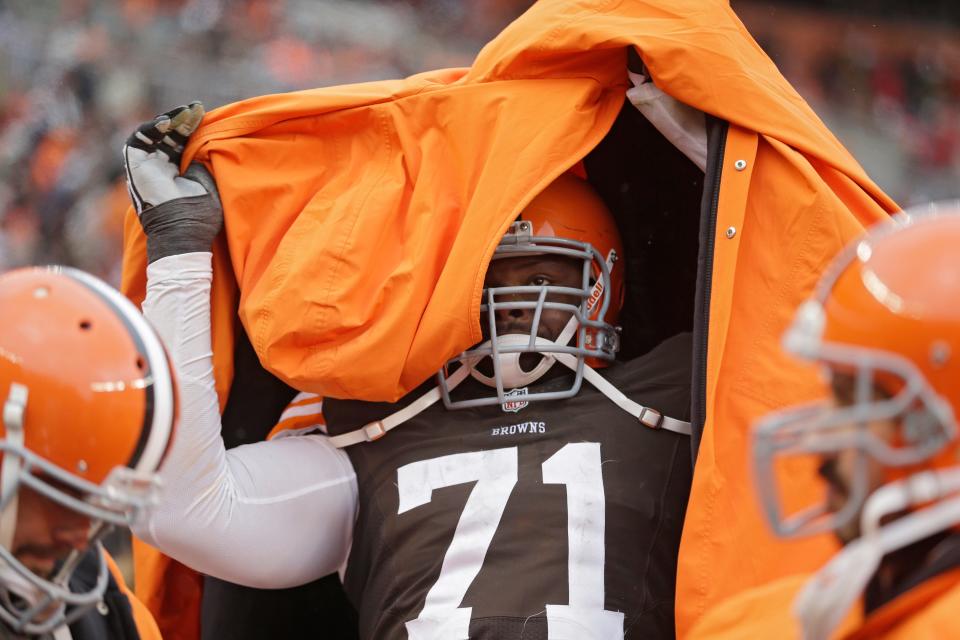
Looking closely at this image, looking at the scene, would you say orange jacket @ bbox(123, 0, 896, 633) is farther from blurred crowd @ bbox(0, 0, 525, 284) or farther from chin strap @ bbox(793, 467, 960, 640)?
blurred crowd @ bbox(0, 0, 525, 284)

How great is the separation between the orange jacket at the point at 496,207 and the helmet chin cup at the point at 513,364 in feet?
0.27

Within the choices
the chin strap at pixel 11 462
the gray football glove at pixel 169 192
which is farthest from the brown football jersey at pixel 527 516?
the chin strap at pixel 11 462

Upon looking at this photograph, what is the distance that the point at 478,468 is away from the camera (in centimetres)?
229

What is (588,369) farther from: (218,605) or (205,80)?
(205,80)

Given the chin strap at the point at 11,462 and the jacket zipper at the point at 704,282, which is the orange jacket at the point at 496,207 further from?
the chin strap at the point at 11,462

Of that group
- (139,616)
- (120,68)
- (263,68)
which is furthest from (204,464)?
(263,68)

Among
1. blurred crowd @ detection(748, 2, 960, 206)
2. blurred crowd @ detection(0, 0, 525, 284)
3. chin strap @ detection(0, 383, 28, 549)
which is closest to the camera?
chin strap @ detection(0, 383, 28, 549)

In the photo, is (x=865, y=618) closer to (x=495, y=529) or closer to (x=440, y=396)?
(x=495, y=529)

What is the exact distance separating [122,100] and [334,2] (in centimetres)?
166

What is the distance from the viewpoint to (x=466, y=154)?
2.38 meters

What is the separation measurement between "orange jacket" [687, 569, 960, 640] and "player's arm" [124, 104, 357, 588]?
0.94m

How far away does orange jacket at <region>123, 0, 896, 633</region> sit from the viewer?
6.90ft

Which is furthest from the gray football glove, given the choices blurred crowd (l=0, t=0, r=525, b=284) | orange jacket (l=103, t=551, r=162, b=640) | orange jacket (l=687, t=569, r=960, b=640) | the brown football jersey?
blurred crowd (l=0, t=0, r=525, b=284)

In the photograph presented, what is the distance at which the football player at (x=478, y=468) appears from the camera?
7.11 feet
